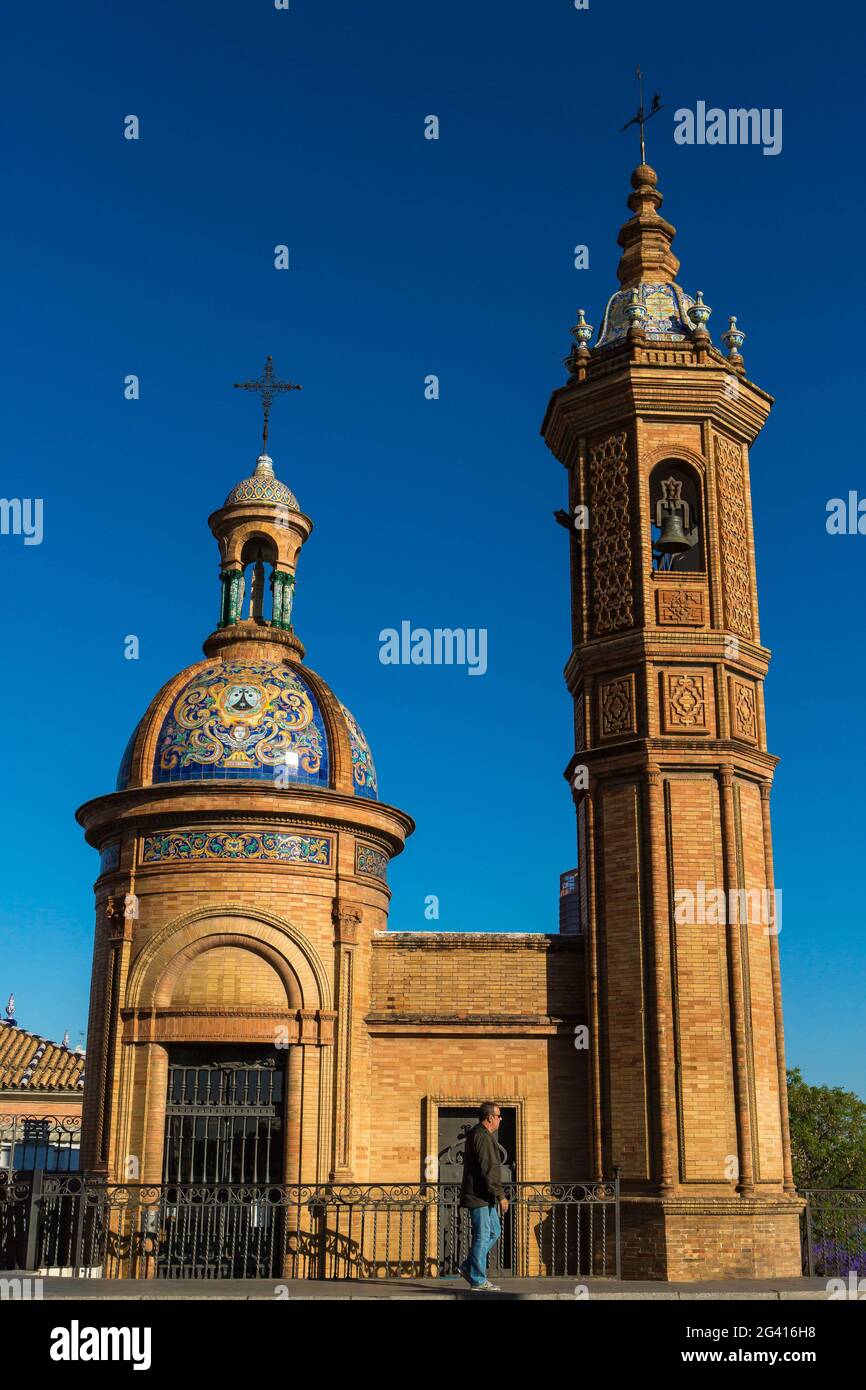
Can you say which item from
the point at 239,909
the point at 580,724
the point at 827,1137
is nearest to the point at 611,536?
the point at 580,724

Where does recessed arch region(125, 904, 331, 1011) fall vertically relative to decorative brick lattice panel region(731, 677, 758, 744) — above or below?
below

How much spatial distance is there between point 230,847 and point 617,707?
19.1 feet

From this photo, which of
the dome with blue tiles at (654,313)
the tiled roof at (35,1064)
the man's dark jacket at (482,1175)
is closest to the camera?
the man's dark jacket at (482,1175)

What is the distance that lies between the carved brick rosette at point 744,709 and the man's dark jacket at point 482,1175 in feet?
26.9

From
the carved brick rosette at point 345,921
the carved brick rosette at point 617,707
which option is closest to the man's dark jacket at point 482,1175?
the carved brick rosette at point 345,921

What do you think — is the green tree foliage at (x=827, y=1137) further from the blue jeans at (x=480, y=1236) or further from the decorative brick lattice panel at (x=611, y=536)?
the blue jeans at (x=480, y=1236)

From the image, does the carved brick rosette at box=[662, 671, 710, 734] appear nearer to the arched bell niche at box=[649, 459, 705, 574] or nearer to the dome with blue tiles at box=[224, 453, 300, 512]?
the arched bell niche at box=[649, 459, 705, 574]

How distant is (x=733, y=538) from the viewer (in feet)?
67.2

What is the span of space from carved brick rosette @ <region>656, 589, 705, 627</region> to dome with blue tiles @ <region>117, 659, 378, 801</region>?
5.21m

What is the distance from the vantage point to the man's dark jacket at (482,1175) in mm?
12617

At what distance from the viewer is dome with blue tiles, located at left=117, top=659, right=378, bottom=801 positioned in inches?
800
